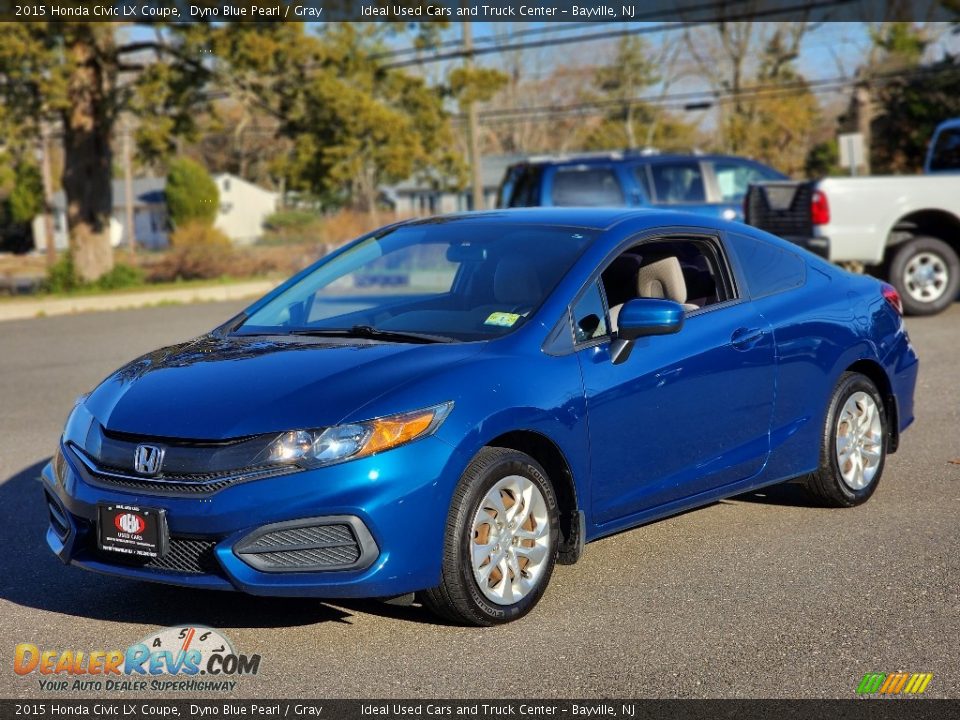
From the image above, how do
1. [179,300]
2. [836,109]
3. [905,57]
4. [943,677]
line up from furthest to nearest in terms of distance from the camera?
[836,109] < [905,57] < [179,300] < [943,677]

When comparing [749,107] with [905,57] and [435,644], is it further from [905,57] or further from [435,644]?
[435,644]

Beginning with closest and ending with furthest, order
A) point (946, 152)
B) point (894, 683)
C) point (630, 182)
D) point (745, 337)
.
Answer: point (894, 683) → point (745, 337) → point (946, 152) → point (630, 182)

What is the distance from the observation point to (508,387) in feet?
16.5

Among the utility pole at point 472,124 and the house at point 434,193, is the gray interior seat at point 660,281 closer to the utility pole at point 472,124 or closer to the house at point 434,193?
the utility pole at point 472,124

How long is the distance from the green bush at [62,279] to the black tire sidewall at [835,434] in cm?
2446

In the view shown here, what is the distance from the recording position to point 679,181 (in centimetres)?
1903

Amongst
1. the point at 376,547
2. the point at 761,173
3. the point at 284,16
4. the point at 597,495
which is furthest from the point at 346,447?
the point at 284,16

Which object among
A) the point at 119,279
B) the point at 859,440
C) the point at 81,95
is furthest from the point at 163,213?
the point at 859,440

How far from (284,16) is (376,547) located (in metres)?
24.6

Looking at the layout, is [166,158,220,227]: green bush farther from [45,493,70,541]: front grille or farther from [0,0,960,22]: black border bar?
[45,493,70,541]: front grille

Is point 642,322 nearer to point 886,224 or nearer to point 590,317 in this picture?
point 590,317

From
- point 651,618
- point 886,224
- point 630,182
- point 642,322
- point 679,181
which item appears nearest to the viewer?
point 651,618

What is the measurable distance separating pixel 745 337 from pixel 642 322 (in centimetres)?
87

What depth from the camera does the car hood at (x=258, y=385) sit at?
4.71m
